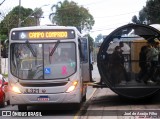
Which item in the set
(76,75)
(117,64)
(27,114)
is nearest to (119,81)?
(117,64)

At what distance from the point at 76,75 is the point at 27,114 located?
201 centimetres

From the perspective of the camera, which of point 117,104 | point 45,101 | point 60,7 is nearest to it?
point 45,101

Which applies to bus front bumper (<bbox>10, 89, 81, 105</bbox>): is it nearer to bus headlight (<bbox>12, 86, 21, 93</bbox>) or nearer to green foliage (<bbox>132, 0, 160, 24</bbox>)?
bus headlight (<bbox>12, 86, 21, 93</bbox>)

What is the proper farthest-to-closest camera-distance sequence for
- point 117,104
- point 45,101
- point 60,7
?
point 60,7 < point 117,104 < point 45,101

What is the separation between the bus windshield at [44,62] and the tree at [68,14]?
260ft

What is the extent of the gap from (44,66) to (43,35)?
105 centimetres

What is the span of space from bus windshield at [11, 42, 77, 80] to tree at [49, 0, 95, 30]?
260ft

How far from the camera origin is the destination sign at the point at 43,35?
50.3 feet

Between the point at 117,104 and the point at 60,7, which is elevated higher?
the point at 60,7

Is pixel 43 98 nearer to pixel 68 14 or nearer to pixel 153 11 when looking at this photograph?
pixel 153 11

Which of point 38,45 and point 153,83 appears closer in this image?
point 38,45

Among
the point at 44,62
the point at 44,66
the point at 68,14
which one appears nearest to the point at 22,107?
the point at 44,66

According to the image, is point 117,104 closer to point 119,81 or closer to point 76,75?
point 119,81

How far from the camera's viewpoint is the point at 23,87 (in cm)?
1489
